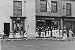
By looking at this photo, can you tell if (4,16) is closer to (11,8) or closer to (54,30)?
(11,8)

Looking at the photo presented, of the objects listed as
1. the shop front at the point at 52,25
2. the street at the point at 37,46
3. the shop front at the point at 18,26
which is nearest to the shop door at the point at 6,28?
the shop front at the point at 18,26

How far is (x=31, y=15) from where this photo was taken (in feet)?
105

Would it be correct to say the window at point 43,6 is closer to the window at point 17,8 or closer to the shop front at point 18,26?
the window at point 17,8

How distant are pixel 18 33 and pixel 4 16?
358cm

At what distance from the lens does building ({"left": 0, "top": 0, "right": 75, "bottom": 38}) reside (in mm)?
31188

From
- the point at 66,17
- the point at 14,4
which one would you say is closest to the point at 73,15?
the point at 66,17

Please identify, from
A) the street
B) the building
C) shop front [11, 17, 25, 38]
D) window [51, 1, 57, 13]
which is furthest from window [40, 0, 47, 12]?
the street

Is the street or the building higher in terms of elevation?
the building

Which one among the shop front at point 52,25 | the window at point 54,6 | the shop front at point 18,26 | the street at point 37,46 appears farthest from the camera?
the window at point 54,6

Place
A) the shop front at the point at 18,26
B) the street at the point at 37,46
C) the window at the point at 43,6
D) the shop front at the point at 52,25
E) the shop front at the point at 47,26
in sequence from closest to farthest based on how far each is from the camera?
1. the street at the point at 37,46
2. the shop front at the point at 18,26
3. the shop front at the point at 52,25
4. the shop front at the point at 47,26
5. the window at the point at 43,6

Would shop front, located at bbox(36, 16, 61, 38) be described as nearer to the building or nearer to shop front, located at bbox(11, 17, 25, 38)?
the building

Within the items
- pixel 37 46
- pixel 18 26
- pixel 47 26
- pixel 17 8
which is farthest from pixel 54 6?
pixel 37 46

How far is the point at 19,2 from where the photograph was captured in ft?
106

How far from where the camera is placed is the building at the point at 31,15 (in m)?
31.2
